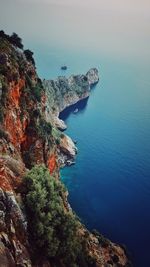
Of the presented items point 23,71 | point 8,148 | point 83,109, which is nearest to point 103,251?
point 8,148

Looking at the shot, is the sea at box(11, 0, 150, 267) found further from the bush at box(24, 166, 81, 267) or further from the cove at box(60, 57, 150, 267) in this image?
the bush at box(24, 166, 81, 267)

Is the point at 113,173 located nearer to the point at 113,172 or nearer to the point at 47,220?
the point at 113,172

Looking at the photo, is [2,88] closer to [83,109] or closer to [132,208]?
[132,208]

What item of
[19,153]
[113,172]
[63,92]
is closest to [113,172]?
[113,172]

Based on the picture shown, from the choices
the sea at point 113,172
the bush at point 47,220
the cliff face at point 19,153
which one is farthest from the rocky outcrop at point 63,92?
the bush at point 47,220

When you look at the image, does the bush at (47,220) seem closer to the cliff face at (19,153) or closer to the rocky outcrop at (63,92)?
the cliff face at (19,153)
